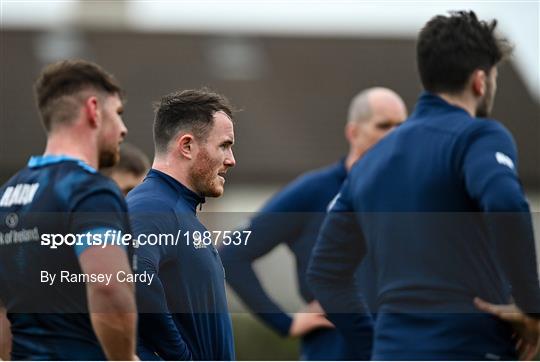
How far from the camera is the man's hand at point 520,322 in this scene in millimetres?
4656

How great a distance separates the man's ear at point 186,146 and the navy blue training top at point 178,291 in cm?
18

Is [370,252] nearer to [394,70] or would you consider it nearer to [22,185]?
[22,185]

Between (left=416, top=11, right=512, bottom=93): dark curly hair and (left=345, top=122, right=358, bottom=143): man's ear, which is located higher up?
(left=345, top=122, right=358, bottom=143): man's ear

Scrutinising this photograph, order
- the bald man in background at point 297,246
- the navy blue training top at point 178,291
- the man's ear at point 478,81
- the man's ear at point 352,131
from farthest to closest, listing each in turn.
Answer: the man's ear at point 352,131
the bald man in background at point 297,246
the man's ear at point 478,81
the navy blue training top at point 178,291

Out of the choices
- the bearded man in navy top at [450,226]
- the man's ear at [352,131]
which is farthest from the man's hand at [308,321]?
the bearded man in navy top at [450,226]

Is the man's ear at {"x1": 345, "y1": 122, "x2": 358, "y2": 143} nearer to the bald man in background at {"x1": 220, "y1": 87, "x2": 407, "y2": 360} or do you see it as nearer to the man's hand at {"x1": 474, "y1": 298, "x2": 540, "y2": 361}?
the bald man in background at {"x1": 220, "y1": 87, "x2": 407, "y2": 360}

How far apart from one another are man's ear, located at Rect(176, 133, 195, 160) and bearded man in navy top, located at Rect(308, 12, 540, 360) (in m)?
0.70

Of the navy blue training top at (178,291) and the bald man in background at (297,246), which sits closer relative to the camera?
the navy blue training top at (178,291)

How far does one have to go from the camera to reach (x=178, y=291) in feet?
16.0

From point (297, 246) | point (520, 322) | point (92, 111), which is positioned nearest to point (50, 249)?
point (92, 111)

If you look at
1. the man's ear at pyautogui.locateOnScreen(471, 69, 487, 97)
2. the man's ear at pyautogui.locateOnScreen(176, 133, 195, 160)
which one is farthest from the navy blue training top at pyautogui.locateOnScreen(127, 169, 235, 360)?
the man's ear at pyautogui.locateOnScreen(471, 69, 487, 97)

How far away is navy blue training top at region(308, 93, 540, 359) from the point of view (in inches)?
181

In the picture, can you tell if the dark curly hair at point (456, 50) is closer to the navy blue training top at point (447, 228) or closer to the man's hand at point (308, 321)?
the navy blue training top at point (447, 228)

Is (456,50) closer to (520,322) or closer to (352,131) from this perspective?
(520,322)
